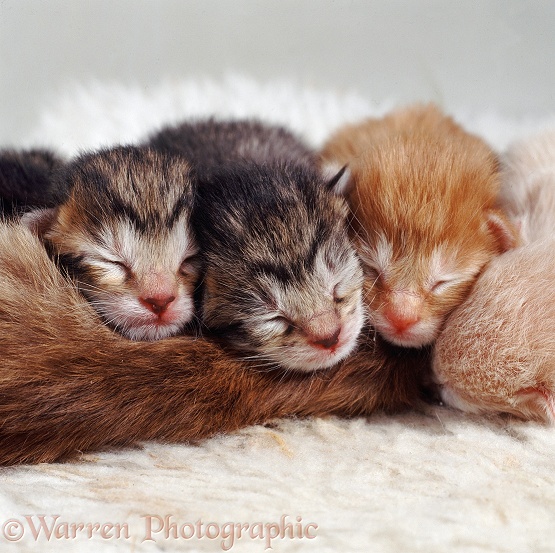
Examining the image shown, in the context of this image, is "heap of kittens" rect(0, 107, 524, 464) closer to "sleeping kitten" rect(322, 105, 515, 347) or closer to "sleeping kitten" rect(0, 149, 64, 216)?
"sleeping kitten" rect(322, 105, 515, 347)

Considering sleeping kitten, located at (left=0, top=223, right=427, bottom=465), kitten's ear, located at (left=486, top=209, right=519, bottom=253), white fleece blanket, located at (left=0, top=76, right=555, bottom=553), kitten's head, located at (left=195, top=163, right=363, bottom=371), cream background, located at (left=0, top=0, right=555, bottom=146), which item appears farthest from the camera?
cream background, located at (left=0, top=0, right=555, bottom=146)

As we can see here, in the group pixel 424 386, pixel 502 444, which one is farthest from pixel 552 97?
pixel 502 444

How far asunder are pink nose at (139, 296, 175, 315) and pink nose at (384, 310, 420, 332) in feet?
1.33

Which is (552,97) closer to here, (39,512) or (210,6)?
(210,6)

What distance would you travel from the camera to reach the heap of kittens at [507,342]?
3.86ft

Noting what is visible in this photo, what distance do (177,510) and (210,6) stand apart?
1794 mm

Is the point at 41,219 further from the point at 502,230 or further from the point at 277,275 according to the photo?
the point at 502,230

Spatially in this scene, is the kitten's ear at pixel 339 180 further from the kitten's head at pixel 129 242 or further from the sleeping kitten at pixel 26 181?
the sleeping kitten at pixel 26 181

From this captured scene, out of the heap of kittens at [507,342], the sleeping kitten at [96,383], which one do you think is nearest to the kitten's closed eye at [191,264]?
the sleeping kitten at [96,383]

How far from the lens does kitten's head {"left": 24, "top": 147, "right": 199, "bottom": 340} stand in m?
1.17

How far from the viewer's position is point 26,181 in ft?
5.06

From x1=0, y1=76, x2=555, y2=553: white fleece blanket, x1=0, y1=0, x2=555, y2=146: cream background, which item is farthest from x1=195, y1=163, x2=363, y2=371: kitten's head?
x1=0, y1=0, x2=555, y2=146: cream background

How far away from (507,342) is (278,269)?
1.39ft

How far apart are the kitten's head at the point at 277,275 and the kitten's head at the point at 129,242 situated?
44mm
